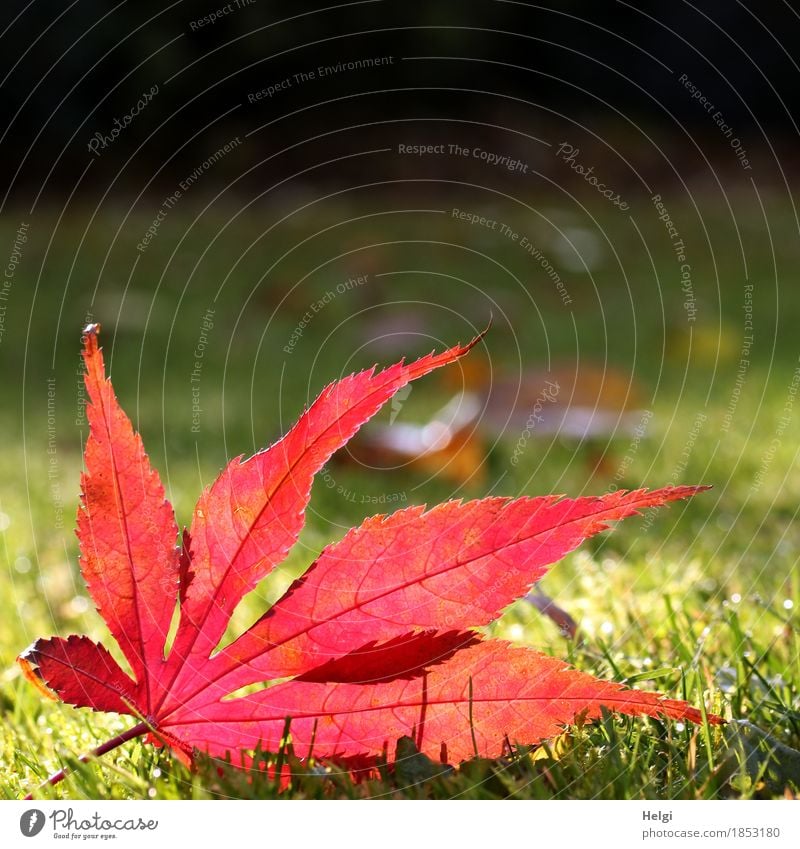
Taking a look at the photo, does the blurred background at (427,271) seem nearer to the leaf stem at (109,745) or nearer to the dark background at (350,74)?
the dark background at (350,74)

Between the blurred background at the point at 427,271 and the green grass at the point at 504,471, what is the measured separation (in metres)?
0.01

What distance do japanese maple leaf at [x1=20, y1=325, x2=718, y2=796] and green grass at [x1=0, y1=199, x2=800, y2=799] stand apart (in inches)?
1.6

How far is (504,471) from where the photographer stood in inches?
79.8

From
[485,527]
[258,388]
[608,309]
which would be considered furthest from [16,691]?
[608,309]

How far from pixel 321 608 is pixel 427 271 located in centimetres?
224

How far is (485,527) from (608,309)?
3359mm

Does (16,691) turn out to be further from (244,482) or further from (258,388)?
(258,388)

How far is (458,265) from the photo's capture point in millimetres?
4230
